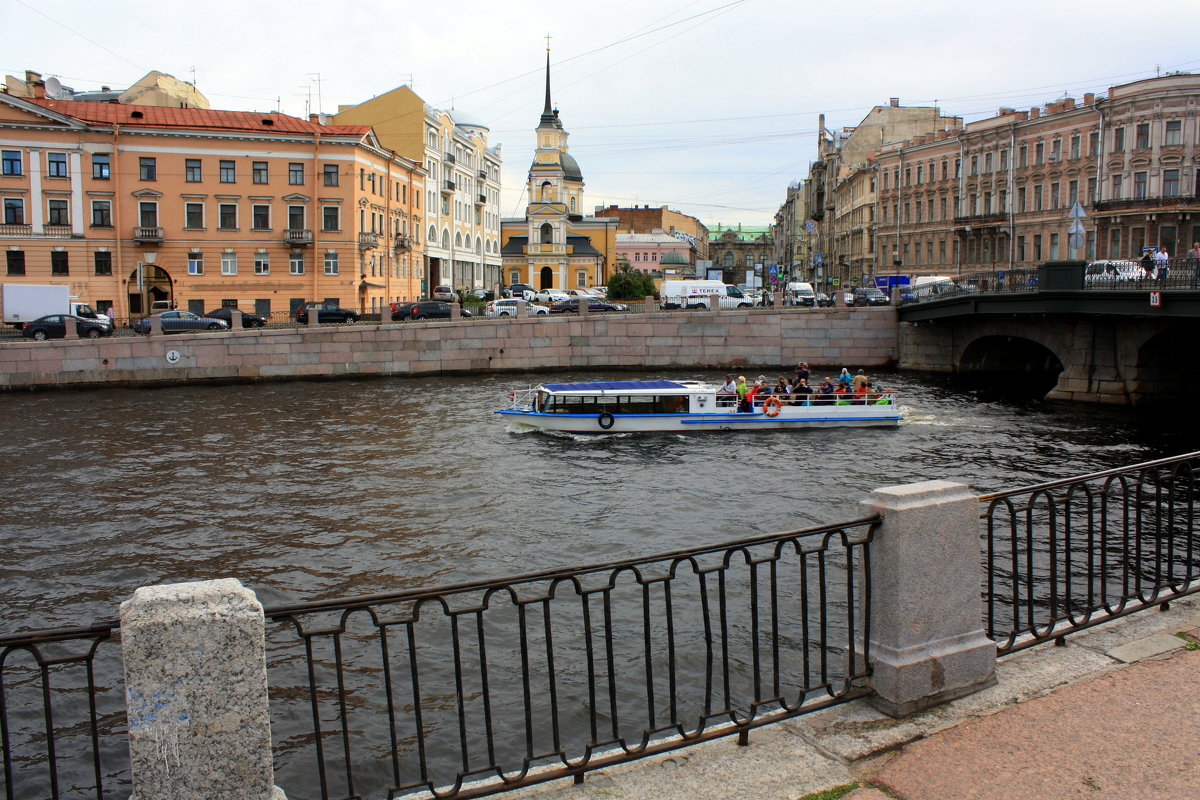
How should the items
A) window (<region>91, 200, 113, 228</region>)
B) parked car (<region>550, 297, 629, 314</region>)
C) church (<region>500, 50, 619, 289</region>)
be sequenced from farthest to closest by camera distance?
church (<region>500, 50, 619, 289</region>)
parked car (<region>550, 297, 629, 314</region>)
window (<region>91, 200, 113, 228</region>)

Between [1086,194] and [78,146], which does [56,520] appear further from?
[1086,194]

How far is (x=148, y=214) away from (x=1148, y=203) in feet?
158

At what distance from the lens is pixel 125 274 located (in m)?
47.9

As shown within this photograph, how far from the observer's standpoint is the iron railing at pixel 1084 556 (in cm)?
588

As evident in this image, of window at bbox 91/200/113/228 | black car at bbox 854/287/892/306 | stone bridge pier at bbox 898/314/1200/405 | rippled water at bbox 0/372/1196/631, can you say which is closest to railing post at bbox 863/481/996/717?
rippled water at bbox 0/372/1196/631

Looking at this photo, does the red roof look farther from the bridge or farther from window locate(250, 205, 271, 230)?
the bridge

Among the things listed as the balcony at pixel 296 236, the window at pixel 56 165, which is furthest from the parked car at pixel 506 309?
the window at pixel 56 165

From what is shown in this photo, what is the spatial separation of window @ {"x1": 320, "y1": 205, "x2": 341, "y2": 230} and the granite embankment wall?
12.5m

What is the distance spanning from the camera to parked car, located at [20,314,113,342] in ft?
124

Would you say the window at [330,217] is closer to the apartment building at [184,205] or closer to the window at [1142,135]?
the apartment building at [184,205]

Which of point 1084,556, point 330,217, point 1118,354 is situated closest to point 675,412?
point 1118,354

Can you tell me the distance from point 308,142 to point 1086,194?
39728mm

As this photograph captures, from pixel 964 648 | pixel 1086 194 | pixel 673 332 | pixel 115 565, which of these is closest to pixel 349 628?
pixel 115 565

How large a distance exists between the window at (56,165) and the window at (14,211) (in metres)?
1.89
